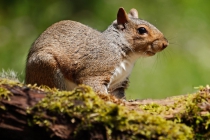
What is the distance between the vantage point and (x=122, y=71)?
5141 millimetres

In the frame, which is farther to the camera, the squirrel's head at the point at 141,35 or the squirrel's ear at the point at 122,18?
the squirrel's ear at the point at 122,18

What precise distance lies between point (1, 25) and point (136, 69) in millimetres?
2495

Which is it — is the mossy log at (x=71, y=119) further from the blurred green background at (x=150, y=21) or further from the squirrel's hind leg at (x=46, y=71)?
the blurred green background at (x=150, y=21)

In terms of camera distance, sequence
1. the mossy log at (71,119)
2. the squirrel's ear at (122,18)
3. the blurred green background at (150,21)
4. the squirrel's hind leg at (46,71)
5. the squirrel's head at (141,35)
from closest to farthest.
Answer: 1. the mossy log at (71,119)
2. the squirrel's hind leg at (46,71)
3. the squirrel's head at (141,35)
4. the squirrel's ear at (122,18)
5. the blurred green background at (150,21)

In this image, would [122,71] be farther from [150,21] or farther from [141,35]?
[150,21]

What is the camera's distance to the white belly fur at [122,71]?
510cm

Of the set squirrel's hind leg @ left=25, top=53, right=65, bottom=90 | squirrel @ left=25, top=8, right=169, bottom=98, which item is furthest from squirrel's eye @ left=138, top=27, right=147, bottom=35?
squirrel's hind leg @ left=25, top=53, right=65, bottom=90

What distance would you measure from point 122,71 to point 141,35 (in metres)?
0.44

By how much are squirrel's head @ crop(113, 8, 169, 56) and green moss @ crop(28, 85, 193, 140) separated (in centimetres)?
200

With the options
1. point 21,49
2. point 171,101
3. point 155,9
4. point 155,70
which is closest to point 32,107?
point 171,101

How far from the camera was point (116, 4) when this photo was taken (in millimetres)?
8664

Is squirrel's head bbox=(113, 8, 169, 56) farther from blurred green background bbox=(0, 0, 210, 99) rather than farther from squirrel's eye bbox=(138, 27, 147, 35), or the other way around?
blurred green background bbox=(0, 0, 210, 99)

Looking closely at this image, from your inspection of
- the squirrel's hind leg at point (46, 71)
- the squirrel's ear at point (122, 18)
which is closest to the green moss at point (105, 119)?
the squirrel's hind leg at point (46, 71)

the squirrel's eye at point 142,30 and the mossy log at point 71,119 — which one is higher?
the squirrel's eye at point 142,30
